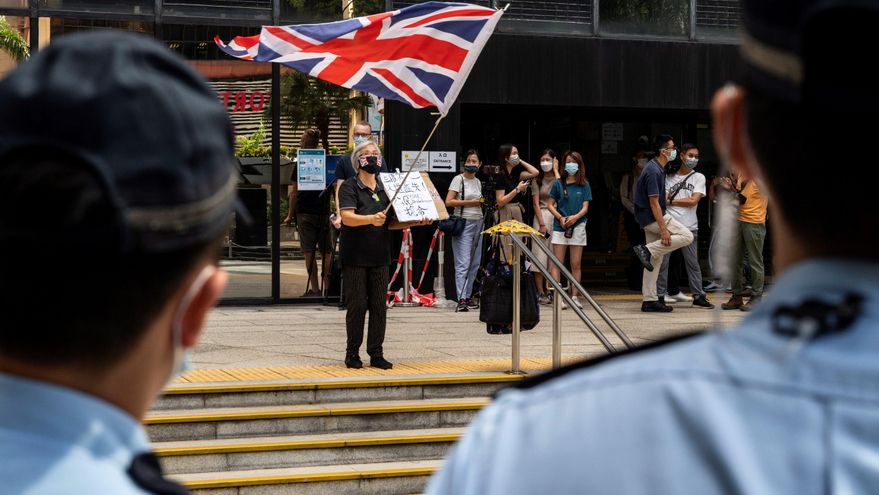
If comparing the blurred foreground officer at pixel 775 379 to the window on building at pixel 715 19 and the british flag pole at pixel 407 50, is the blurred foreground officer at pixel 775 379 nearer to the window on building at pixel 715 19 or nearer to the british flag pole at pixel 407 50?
the british flag pole at pixel 407 50

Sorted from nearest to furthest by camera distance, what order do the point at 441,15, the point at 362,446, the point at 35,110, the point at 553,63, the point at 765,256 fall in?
the point at 35,110 < the point at 362,446 < the point at 441,15 < the point at 553,63 < the point at 765,256

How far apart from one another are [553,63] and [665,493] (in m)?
14.4

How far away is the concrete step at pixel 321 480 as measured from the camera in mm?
7152

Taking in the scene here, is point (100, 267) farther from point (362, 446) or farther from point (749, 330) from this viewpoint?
point (362, 446)

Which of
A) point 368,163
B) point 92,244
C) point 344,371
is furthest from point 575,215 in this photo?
point 92,244

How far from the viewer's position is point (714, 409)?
0.98 m

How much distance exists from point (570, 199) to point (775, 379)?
13.4 meters

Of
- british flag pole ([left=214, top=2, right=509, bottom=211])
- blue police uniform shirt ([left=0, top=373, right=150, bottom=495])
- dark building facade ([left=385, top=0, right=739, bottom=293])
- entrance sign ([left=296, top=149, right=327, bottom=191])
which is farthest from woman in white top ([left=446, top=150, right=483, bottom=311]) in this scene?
blue police uniform shirt ([left=0, top=373, right=150, bottom=495])

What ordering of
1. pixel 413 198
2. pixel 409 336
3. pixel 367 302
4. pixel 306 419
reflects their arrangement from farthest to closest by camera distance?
pixel 413 198
pixel 409 336
pixel 367 302
pixel 306 419

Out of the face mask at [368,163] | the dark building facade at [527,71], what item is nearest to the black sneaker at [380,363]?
the face mask at [368,163]

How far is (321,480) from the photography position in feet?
24.1

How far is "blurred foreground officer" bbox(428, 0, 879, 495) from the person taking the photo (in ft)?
3.13

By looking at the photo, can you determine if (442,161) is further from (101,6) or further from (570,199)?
(101,6)

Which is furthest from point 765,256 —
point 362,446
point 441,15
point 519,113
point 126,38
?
point 126,38
